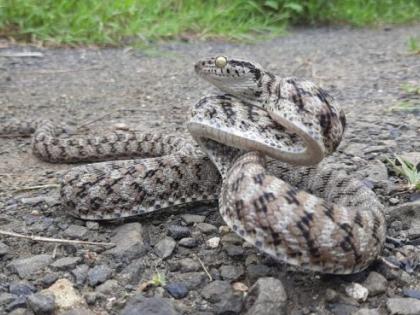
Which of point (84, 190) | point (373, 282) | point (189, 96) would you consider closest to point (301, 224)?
point (373, 282)

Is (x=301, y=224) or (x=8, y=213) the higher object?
(x=301, y=224)

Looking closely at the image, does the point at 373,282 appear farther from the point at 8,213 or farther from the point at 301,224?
the point at 8,213

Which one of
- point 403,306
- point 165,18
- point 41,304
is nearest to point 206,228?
point 41,304

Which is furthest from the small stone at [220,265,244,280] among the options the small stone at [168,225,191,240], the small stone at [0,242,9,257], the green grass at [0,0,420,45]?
the green grass at [0,0,420,45]

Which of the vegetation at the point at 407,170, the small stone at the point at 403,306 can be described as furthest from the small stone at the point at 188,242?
the vegetation at the point at 407,170

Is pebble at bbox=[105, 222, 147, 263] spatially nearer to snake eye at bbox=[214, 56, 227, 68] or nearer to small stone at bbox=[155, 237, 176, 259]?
small stone at bbox=[155, 237, 176, 259]

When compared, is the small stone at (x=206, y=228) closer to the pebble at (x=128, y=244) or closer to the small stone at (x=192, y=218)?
the small stone at (x=192, y=218)

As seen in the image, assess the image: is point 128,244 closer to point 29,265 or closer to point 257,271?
point 29,265
